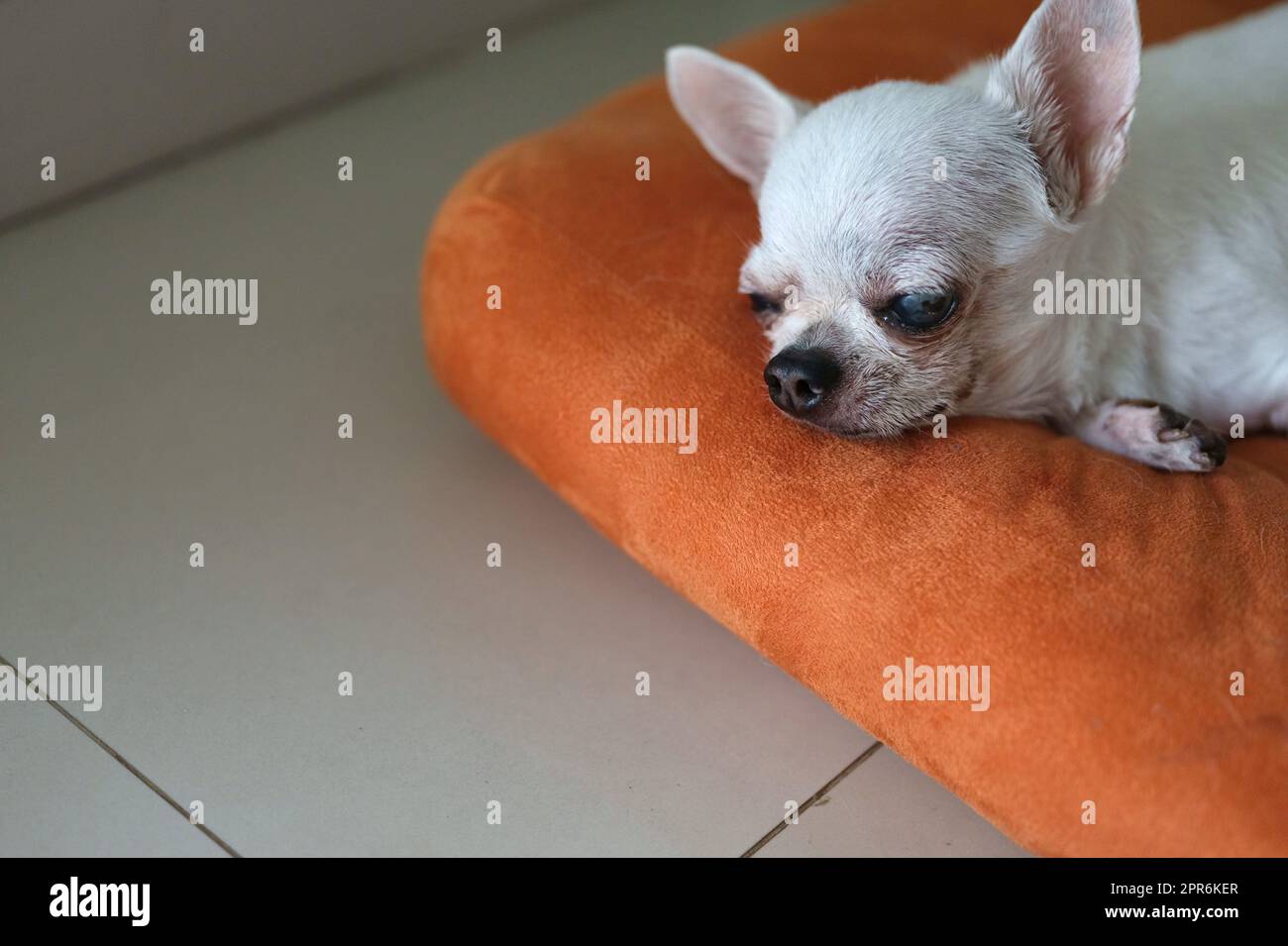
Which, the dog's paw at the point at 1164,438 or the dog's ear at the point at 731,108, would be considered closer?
the dog's paw at the point at 1164,438

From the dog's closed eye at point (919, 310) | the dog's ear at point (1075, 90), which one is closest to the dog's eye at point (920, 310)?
the dog's closed eye at point (919, 310)

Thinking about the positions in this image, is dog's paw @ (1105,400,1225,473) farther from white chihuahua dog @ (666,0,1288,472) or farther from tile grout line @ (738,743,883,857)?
tile grout line @ (738,743,883,857)

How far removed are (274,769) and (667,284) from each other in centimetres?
98

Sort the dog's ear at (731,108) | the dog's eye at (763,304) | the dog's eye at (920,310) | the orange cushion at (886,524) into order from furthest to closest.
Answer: the dog's ear at (731,108)
the dog's eye at (763,304)
the dog's eye at (920,310)
the orange cushion at (886,524)

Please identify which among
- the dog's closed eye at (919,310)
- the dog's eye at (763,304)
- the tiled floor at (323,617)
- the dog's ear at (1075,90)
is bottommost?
the tiled floor at (323,617)

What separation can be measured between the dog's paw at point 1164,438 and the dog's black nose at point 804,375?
47 centimetres

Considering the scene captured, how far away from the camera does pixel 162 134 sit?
323cm

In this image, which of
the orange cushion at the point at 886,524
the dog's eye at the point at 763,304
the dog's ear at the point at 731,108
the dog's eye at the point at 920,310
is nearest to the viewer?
the orange cushion at the point at 886,524

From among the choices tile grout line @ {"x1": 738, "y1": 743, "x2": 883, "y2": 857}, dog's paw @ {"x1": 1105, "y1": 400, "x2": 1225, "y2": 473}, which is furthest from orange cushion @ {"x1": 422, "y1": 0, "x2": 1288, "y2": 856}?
tile grout line @ {"x1": 738, "y1": 743, "x2": 883, "y2": 857}

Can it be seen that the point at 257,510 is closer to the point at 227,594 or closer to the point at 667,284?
the point at 227,594

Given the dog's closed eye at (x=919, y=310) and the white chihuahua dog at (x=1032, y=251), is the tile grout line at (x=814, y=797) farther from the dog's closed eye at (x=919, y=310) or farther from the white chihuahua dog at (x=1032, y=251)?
the dog's closed eye at (x=919, y=310)

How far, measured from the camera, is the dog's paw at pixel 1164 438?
1.88 meters

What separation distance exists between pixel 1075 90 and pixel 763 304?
0.54m
